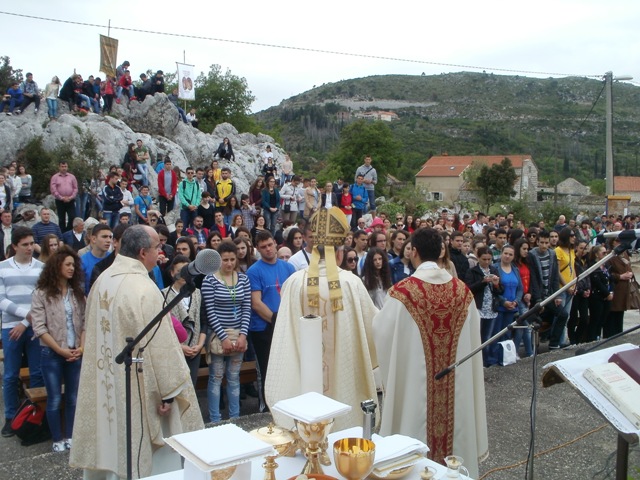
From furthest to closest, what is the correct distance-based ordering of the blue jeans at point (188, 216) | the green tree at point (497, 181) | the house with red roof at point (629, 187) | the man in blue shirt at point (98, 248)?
the house with red roof at point (629, 187), the green tree at point (497, 181), the blue jeans at point (188, 216), the man in blue shirt at point (98, 248)

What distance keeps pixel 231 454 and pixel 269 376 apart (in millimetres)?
1770

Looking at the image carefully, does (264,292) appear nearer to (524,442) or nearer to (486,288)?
(524,442)

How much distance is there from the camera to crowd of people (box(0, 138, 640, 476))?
5.21 meters

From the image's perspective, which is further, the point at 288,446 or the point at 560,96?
the point at 560,96

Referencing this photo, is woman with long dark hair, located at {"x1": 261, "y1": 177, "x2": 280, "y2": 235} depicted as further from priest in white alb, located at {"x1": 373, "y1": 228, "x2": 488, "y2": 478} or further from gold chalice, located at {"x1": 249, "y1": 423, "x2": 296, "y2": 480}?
gold chalice, located at {"x1": 249, "y1": 423, "x2": 296, "y2": 480}

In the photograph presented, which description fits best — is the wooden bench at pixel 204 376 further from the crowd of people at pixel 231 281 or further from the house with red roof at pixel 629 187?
the house with red roof at pixel 629 187

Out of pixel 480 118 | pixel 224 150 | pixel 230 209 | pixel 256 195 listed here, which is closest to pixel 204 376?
pixel 230 209

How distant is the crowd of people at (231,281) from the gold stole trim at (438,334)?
15 cm

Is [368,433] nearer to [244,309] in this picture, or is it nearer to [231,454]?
[231,454]

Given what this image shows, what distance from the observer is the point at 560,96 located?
481ft

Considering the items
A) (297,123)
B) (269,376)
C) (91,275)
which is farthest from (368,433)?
(297,123)

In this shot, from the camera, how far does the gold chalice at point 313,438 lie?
236cm

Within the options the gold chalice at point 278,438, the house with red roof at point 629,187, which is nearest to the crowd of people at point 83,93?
the gold chalice at point 278,438

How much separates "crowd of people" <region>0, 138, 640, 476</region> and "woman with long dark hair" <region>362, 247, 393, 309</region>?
1 cm
